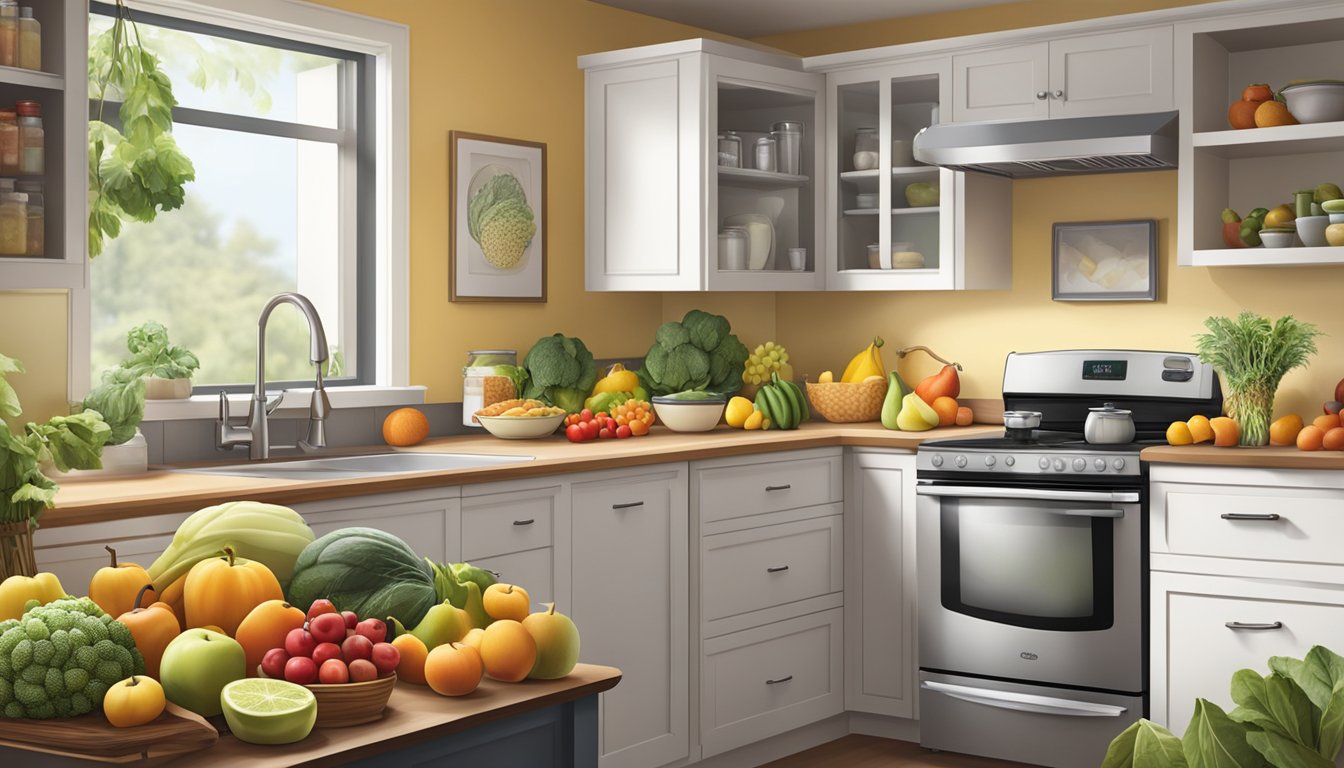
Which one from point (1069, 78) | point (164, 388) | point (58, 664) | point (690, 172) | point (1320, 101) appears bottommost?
point (58, 664)

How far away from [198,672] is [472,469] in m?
1.94

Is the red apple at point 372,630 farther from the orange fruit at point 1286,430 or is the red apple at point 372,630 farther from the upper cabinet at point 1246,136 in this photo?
the upper cabinet at point 1246,136

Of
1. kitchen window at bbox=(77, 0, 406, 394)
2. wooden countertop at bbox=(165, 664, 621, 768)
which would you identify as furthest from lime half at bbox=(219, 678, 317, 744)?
kitchen window at bbox=(77, 0, 406, 394)

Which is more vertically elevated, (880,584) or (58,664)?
(58,664)

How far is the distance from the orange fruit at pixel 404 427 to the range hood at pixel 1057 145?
1770 millimetres

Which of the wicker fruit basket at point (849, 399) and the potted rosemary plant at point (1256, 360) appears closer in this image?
the potted rosemary plant at point (1256, 360)

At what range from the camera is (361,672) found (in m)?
1.34

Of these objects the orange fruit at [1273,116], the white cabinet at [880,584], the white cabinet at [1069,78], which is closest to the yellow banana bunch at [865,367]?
the white cabinet at [880,584]

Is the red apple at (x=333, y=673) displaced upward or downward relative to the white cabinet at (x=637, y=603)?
upward

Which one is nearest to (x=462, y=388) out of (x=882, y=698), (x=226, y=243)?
(x=226, y=243)

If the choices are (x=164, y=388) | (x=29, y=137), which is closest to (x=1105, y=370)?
(x=164, y=388)

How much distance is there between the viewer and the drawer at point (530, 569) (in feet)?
11.0

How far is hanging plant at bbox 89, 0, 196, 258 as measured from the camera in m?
3.30

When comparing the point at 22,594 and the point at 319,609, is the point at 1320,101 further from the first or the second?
the point at 22,594
